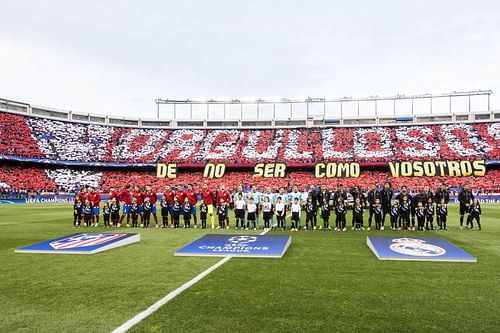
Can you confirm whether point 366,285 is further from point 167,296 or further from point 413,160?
point 413,160

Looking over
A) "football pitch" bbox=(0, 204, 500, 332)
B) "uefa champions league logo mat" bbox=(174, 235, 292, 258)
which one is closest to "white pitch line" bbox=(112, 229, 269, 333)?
"football pitch" bbox=(0, 204, 500, 332)

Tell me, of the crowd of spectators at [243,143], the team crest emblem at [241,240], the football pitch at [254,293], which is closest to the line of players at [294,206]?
the team crest emblem at [241,240]

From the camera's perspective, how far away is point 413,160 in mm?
46594

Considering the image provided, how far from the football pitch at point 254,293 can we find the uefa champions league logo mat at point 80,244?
12.1 inches

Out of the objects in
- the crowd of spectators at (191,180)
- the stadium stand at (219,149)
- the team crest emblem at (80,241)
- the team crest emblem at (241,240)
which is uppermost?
the stadium stand at (219,149)

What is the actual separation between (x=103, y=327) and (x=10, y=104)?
185 feet

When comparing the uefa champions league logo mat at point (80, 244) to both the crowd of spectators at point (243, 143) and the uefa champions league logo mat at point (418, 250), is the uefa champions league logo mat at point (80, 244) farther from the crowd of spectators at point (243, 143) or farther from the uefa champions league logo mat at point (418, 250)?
the crowd of spectators at point (243, 143)

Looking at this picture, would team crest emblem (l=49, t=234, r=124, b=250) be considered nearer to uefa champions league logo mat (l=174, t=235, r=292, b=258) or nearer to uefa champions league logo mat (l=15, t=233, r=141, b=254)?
uefa champions league logo mat (l=15, t=233, r=141, b=254)

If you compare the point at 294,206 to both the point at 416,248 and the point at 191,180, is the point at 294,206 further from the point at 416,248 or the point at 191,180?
the point at 191,180

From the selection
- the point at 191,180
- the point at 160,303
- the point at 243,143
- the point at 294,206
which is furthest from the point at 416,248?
the point at 243,143

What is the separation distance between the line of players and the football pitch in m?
5.25

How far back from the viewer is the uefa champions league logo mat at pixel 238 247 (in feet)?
31.0

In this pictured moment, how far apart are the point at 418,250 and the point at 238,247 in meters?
4.52

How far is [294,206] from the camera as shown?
50.3ft
